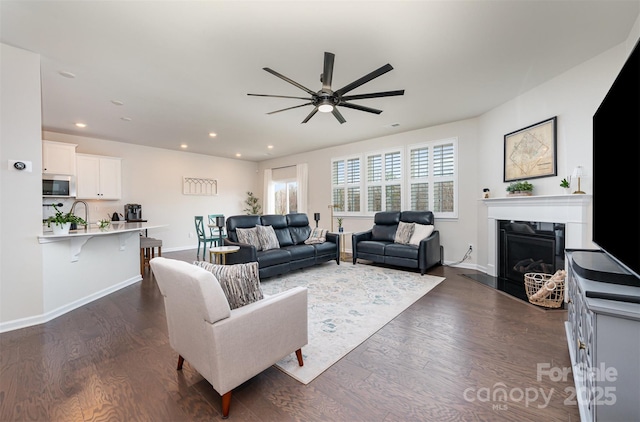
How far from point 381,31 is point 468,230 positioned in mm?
4029

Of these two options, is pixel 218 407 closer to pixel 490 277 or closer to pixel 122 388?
pixel 122 388

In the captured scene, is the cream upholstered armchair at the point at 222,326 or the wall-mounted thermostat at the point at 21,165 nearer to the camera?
the cream upholstered armchair at the point at 222,326

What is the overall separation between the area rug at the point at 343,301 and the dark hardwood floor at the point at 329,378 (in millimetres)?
127

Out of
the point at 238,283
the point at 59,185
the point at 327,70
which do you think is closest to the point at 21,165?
the point at 238,283

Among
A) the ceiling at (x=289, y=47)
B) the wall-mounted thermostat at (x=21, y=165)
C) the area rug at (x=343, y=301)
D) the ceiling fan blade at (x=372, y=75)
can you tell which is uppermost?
the ceiling at (x=289, y=47)

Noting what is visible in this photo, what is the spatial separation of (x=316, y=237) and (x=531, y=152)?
372cm

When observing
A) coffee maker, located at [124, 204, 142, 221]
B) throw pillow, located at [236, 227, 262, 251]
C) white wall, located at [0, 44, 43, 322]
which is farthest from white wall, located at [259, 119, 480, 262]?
white wall, located at [0, 44, 43, 322]

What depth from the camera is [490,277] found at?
428 centimetres

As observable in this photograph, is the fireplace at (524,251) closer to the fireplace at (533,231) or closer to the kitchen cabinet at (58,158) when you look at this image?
the fireplace at (533,231)

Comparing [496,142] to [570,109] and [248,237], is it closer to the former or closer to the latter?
[570,109]

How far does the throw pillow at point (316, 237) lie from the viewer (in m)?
5.09

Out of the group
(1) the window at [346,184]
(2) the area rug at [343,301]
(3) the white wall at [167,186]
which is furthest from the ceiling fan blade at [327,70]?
(3) the white wall at [167,186]

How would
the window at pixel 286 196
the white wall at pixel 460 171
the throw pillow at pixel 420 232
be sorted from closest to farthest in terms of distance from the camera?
the throw pillow at pixel 420 232, the white wall at pixel 460 171, the window at pixel 286 196

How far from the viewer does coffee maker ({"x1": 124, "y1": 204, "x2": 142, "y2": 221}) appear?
636 cm
